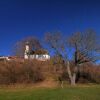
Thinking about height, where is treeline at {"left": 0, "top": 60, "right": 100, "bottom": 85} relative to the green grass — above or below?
above

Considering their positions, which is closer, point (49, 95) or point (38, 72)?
point (49, 95)

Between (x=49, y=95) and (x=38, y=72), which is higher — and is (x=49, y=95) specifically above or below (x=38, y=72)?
below

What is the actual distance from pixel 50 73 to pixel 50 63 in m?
3.62

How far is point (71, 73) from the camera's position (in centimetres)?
6100

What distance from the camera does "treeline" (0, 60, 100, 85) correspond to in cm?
5456

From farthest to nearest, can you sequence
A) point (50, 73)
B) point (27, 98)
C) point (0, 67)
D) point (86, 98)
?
point (50, 73), point (0, 67), point (86, 98), point (27, 98)

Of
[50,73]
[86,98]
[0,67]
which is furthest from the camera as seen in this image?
[50,73]

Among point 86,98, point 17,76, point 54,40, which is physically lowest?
point 86,98

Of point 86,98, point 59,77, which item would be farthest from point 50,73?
point 86,98

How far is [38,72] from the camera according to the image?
5919cm

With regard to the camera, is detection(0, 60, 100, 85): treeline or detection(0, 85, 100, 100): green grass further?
detection(0, 60, 100, 85): treeline

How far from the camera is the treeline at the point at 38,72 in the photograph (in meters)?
54.6

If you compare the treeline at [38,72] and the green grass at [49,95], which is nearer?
the green grass at [49,95]

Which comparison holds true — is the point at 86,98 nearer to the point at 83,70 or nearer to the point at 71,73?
the point at 71,73
